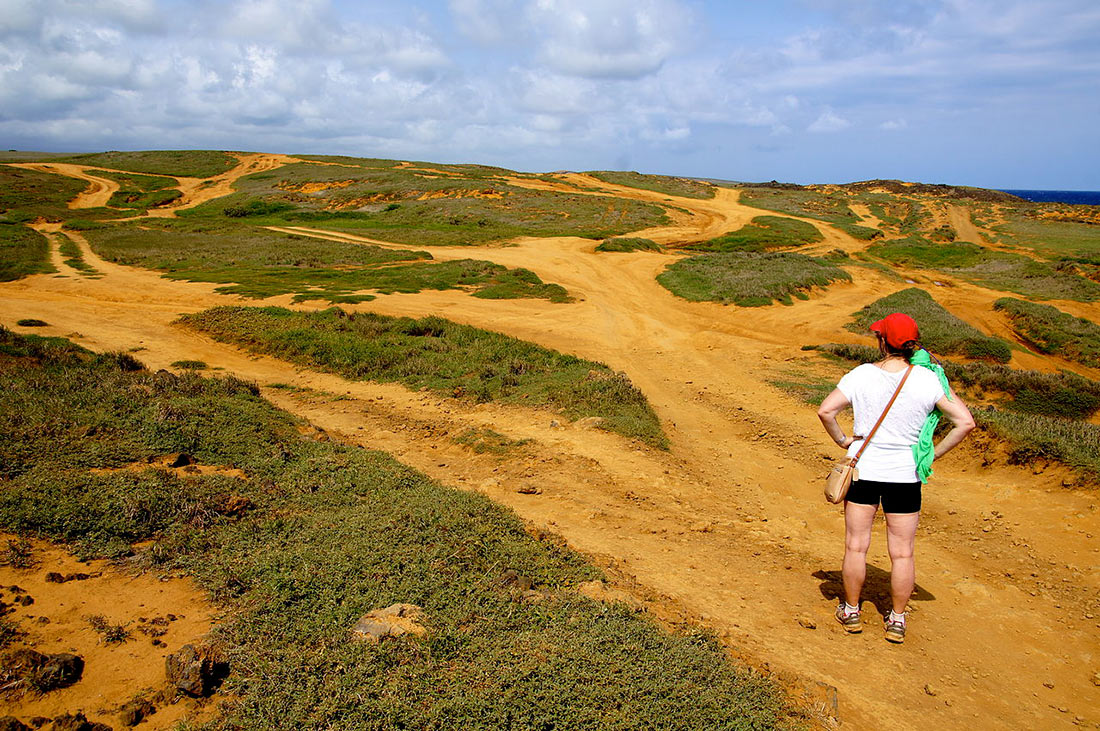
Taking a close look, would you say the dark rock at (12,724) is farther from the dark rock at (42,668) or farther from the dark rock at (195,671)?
the dark rock at (195,671)

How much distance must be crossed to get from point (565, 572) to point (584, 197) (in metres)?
52.6

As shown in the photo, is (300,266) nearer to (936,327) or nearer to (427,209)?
(427,209)

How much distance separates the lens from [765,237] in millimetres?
39781

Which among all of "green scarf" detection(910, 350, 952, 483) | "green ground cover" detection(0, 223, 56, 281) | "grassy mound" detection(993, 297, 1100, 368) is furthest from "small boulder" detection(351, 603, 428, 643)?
"green ground cover" detection(0, 223, 56, 281)

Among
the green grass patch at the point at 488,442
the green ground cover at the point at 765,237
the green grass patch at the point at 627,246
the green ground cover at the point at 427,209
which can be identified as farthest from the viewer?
the green ground cover at the point at 427,209

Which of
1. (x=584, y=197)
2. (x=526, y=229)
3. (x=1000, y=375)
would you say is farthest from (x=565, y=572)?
(x=584, y=197)

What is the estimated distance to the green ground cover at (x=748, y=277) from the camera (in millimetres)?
22844

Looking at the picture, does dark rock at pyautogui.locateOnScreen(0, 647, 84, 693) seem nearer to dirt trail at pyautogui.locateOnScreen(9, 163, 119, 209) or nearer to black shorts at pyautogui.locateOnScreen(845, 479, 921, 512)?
black shorts at pyautogui.locateOnScreen(845, 479, 921, 512)

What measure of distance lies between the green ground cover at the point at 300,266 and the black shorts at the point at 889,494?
17384mm

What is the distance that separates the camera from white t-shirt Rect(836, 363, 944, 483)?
15.0ft

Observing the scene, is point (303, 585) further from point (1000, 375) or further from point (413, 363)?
point (1000, 375)

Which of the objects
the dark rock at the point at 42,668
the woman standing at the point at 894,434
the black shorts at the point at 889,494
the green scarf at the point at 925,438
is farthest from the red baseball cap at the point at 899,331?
the dark rock at the point at 42,668

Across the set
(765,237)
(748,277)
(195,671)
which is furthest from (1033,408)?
(765,237)

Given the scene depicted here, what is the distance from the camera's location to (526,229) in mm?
41312
